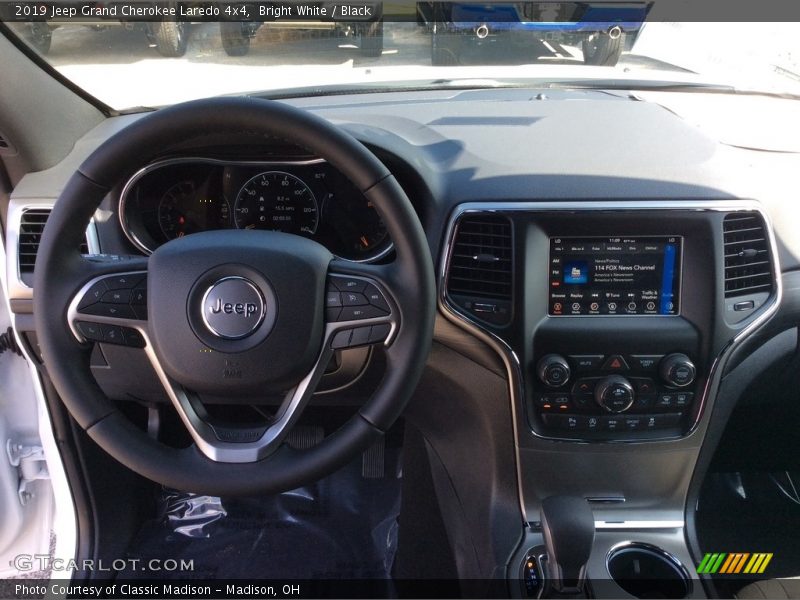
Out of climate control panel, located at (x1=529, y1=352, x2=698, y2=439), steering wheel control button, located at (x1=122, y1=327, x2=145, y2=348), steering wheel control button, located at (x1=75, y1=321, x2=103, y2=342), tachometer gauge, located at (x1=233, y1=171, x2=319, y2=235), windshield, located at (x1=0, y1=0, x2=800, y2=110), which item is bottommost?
climate control panel, located at (x1=529, y1=352, x2=698, y2=439)

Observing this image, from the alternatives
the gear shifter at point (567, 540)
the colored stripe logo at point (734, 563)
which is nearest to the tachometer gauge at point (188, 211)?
the gear shifter at point (567, 540)

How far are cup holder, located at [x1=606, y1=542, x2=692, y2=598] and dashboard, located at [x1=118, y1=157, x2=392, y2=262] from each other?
97 cm

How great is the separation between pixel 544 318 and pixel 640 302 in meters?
0.23

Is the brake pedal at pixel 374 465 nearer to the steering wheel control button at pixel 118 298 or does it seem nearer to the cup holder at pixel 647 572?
the cup holder at pixel 647 572

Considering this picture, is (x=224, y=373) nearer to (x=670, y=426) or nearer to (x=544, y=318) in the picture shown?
(x=544, y=318)

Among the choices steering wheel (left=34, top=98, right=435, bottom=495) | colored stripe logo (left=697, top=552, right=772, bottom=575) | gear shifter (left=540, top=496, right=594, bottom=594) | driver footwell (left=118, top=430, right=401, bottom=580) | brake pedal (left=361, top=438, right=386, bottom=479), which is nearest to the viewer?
steering wheel (left=34, top=98, right=435, bottom=495)

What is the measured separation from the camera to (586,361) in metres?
1.69

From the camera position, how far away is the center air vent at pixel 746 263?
1618mm

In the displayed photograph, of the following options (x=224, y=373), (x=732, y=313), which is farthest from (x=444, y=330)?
(x=732, y=313)

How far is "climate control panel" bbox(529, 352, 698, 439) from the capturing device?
66.1 inches

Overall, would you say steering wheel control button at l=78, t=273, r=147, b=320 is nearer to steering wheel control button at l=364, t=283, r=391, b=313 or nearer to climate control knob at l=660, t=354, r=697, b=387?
steering wheel control button at l=364, t=283, r=391, b=313

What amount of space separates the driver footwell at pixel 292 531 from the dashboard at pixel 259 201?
893 mm

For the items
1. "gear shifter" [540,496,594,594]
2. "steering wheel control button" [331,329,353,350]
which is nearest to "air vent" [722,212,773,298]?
"gear shifter" [540,496,594,594]

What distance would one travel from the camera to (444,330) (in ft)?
5.45
